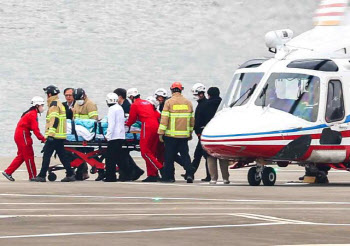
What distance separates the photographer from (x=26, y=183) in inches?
862

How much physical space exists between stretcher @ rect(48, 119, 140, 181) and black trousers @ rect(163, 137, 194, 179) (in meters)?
1.04

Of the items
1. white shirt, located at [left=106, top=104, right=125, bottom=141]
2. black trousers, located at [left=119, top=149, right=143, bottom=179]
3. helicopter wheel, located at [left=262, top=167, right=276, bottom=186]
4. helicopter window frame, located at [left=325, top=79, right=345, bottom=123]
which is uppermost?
helicopter window frame, located at [left=325, top=79, right=345, bottom=123]

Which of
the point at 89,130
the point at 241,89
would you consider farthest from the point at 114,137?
the point at 241,89

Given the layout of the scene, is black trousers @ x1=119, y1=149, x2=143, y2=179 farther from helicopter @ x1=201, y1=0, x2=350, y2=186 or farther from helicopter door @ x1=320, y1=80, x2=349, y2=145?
helicopter door @ x1=320, y1=80, x2=349, y2=145

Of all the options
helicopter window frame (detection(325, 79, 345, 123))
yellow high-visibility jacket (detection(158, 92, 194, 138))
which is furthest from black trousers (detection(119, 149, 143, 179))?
helicopter window frame (detection(325, 79, 345, 123))

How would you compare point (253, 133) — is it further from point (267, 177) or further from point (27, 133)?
point (27, 133)

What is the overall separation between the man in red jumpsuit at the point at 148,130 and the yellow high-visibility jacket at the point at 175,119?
14.8 inches

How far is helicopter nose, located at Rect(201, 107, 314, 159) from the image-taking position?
20547 mm

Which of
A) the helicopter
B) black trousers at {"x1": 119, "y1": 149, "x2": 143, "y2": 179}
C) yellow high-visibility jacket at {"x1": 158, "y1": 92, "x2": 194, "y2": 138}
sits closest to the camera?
the helicopter

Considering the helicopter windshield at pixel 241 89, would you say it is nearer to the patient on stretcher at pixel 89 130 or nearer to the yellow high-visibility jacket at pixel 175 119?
the yellow high-visibility jacket at pixel 175 119

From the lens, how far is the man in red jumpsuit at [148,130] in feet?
74.2

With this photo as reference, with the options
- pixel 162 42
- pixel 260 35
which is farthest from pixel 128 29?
pixel 260 35

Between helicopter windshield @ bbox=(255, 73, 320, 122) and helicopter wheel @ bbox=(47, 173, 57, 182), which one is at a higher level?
helicopter windshield @ bbox=(255, 73, 320, 122)

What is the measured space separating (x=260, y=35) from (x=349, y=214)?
114 ft
